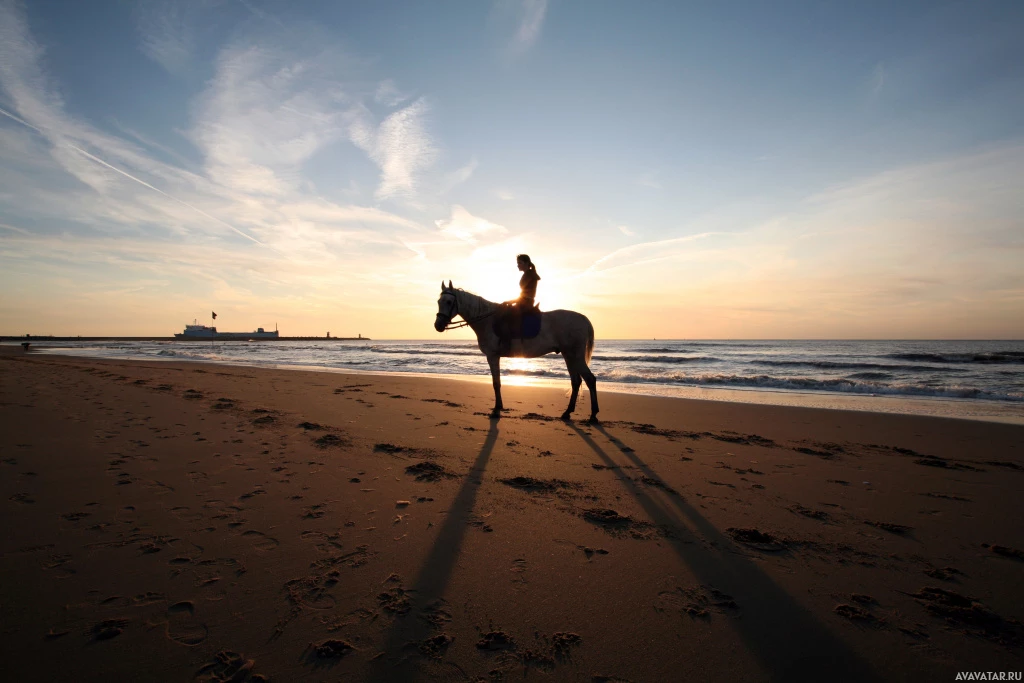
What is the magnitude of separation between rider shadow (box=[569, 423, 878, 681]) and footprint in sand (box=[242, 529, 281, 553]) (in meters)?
2.70

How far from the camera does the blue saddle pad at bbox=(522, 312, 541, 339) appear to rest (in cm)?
823

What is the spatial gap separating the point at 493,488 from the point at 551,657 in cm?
223

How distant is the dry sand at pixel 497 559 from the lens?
1.83m

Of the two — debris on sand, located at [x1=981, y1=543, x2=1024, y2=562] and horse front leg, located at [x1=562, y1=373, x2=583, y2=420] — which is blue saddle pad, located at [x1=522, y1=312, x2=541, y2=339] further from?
debris on sand, located at [x1=981, y1=543, x2=1024, y2=562]

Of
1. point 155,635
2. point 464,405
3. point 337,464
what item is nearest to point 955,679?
point 155,635

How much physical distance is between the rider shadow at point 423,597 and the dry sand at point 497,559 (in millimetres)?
12

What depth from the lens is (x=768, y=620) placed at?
2.12 metres

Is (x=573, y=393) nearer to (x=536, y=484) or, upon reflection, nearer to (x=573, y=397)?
(x=573, y=397)

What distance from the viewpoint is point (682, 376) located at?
675 inches

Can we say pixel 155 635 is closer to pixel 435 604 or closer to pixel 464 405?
pixel 435 604

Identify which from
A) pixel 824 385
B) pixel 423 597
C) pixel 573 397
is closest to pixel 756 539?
pixel 423 597

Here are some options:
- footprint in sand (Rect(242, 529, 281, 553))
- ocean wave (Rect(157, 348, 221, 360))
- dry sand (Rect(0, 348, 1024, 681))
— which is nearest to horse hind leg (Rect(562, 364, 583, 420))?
dry sand (Rect(0, 348, 1024, 681))

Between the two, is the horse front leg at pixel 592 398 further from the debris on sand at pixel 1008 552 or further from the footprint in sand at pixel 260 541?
the footprint in sand at pixel 260 541

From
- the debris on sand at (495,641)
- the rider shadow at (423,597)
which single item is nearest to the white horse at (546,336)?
the rider shadow at (423,597)
